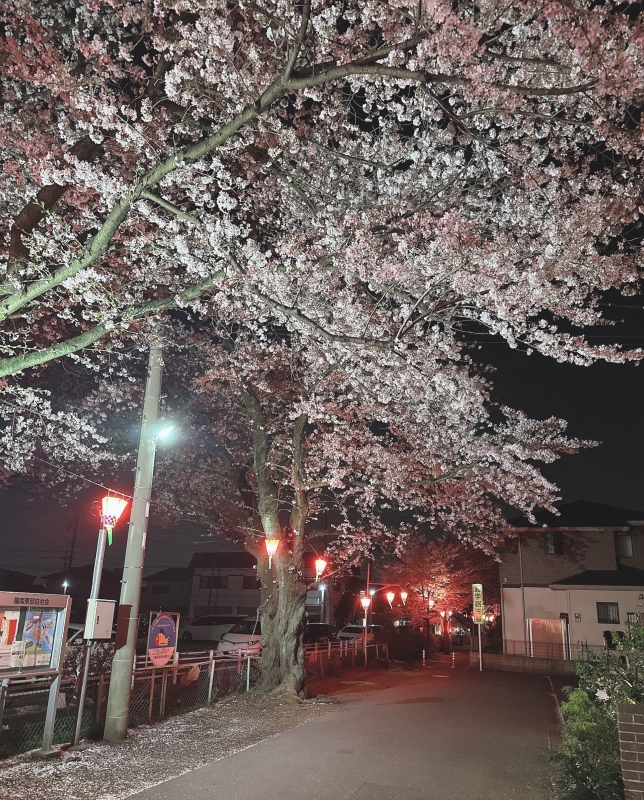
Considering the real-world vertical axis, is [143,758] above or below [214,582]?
below

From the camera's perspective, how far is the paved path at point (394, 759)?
686 centimetres

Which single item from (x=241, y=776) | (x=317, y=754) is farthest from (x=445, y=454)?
(x=241, y=776)

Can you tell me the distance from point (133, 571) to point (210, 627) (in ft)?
86.6

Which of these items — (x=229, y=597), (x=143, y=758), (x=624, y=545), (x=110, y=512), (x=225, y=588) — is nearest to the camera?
(x=143, y=758)

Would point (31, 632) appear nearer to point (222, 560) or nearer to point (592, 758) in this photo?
point (592, 758)

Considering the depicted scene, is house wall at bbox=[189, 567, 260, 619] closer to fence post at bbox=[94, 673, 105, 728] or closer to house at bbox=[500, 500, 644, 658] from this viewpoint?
house at bbox=[500, 500, 644, 658]

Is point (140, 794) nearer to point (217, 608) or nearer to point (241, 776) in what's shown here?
point (241, 776)

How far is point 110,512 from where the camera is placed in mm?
9758

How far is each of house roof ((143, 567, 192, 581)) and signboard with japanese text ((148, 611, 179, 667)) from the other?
51637 millimetres

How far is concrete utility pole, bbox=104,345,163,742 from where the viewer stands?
9.28 m

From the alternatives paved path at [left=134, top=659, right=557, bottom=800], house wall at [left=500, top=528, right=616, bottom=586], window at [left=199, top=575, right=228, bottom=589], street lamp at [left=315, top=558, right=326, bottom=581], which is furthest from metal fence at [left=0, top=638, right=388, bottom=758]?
window at [left=199, top=575, right=228, bottom=589]

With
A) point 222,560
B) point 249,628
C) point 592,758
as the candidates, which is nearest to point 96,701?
point 592,758

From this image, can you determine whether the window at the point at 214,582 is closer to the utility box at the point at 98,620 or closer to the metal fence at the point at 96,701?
the metal fence at the point at 96,701

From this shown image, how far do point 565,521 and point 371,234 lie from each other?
89.3 feet
